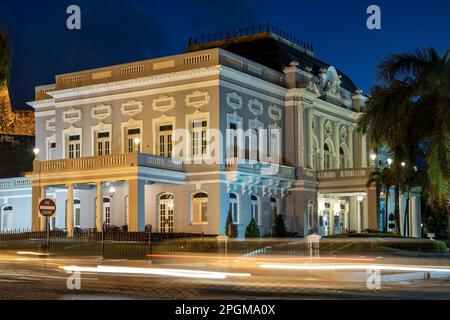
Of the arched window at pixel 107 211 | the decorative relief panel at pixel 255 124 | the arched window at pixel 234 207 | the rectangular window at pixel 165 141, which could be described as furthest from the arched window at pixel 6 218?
the decorative relief panel at pixel 255 124

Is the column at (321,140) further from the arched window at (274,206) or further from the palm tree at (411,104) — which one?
the palm tree at (411,104)

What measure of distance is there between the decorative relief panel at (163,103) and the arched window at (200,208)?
224 inches

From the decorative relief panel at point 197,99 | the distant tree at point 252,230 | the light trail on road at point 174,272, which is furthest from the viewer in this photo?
the decorative relief panel at point 197,99

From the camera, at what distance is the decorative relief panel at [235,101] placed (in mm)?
48531

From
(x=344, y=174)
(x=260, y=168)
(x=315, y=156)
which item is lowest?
(x=344, y=174)

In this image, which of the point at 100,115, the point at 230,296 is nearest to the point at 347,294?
the point at 230,296

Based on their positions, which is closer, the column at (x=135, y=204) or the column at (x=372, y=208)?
the column at (x=135, y=204)

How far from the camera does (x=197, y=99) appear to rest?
48.3 meters

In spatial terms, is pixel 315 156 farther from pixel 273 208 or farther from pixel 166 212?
pixel 166 212

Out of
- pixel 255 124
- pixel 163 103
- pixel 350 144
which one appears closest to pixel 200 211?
pixel 255 124

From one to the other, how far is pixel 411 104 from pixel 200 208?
72.4ft

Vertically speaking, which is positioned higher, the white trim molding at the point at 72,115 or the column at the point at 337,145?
the white trim molding at the point at 72,115

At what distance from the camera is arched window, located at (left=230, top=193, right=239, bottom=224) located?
48906 mm

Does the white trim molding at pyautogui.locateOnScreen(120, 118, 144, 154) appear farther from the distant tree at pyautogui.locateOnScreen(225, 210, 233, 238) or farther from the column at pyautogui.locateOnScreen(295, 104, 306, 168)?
the column at pyautogui.locateOnScreen(295, 104, 306, 168)
